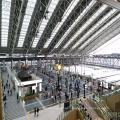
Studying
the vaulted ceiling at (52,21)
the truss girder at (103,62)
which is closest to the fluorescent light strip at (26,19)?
the vaulted ceiling at (52,21)

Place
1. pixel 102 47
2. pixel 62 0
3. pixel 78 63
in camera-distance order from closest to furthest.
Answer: pixel 62 0
pixel 102 47
pixel 78 63

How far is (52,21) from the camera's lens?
2148cm

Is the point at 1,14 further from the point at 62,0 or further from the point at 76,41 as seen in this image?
the point at 76,41

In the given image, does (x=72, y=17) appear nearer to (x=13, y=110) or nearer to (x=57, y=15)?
(x=57, y=15)

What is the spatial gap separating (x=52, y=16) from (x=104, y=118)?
16.7 meters

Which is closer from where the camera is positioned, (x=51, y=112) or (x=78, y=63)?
(x=51, y=112)

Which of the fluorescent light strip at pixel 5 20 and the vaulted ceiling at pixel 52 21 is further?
the vaulted ceiling at pixel 52 21

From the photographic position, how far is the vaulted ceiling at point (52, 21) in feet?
55.7

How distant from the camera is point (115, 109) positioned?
1241 cm

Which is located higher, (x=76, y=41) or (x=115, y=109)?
(x=76, y=41)

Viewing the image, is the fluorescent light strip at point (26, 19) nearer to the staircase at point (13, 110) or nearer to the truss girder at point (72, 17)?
the truss girder at point (72, 17)

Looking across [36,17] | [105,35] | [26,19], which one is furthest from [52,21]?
[105,35]

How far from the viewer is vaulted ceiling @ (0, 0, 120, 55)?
55.7 ft

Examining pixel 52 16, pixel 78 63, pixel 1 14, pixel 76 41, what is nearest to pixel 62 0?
pixel 52 16
